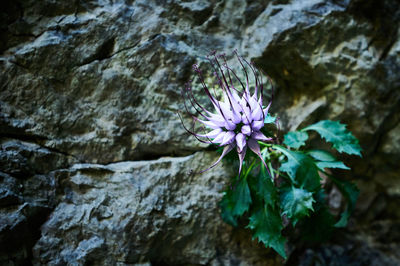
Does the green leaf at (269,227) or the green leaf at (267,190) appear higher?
the green leaf at (267,190)

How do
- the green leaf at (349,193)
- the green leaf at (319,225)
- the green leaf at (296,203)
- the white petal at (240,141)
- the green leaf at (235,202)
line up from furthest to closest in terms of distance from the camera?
the green leaf at (349,193) → the green leaf at (319,225) → the green leaf at (235,202) → the green leaf at (296,203) → the white petal at (240,141)

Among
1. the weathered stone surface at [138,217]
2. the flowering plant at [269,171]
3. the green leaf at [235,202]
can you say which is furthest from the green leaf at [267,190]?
the weathered stone surface at [138,217]

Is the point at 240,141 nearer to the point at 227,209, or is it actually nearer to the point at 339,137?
the point at 227,209

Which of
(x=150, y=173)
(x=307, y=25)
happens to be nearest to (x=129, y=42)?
(x=150, y=173)

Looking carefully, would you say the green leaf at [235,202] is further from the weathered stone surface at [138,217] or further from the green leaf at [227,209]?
the weathered stone surface at [138,217]

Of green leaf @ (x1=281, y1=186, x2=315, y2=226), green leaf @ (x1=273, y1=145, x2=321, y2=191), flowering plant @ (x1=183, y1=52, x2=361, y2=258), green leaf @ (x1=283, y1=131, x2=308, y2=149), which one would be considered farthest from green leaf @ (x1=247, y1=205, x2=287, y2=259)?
green leaf @ (x1=283, y1=131, x2=308, y2=149)

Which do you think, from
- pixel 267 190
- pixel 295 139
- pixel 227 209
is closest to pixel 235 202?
pixel 227 209

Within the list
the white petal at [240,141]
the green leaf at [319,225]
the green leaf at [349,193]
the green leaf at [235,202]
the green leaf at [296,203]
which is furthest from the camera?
the green leaf at [349,193]

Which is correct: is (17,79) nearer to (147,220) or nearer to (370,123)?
(147,220)
